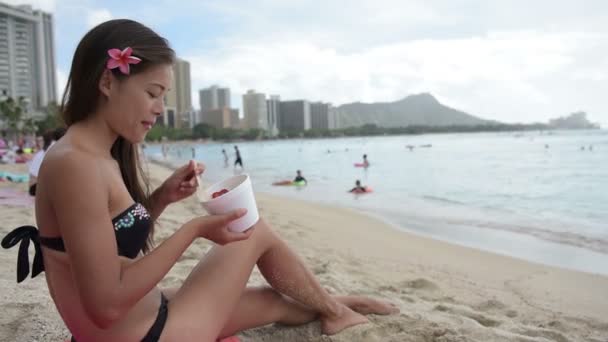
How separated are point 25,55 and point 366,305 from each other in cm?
7881

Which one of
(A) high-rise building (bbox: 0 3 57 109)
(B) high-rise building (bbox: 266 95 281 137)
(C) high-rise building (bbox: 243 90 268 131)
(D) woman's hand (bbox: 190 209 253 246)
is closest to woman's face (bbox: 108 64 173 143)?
(D) woman's hand (bbox: 190 209 253 246)

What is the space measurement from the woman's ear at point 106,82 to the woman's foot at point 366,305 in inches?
64.7

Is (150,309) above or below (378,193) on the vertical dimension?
above

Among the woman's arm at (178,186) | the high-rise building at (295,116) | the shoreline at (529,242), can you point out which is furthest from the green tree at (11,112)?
the high-rise building at (295,116)

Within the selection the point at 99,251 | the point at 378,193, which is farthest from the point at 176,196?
the point at 378,193

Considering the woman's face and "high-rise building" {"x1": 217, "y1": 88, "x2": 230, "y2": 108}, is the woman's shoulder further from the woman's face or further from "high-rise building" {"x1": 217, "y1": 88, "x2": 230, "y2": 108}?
"high-rise building" {"x1": 217, "y1": 88, "x2": 230, "y2": 108}

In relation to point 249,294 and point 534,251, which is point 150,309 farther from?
point 534,251

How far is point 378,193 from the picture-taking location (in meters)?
15.3

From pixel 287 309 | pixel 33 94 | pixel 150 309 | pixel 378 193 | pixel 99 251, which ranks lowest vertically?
pixel 378 193

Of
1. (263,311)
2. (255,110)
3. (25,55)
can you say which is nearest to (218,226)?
(263,311)

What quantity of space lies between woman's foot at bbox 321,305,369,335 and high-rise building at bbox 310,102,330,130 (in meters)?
147

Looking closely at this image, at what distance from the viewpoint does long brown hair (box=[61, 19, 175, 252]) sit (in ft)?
5.19

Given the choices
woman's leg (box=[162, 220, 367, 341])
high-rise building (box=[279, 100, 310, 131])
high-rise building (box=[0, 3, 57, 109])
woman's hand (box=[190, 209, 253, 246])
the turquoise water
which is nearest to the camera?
woman's hand (box=[190, 209, 253, 246])

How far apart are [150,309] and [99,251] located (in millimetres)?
454
